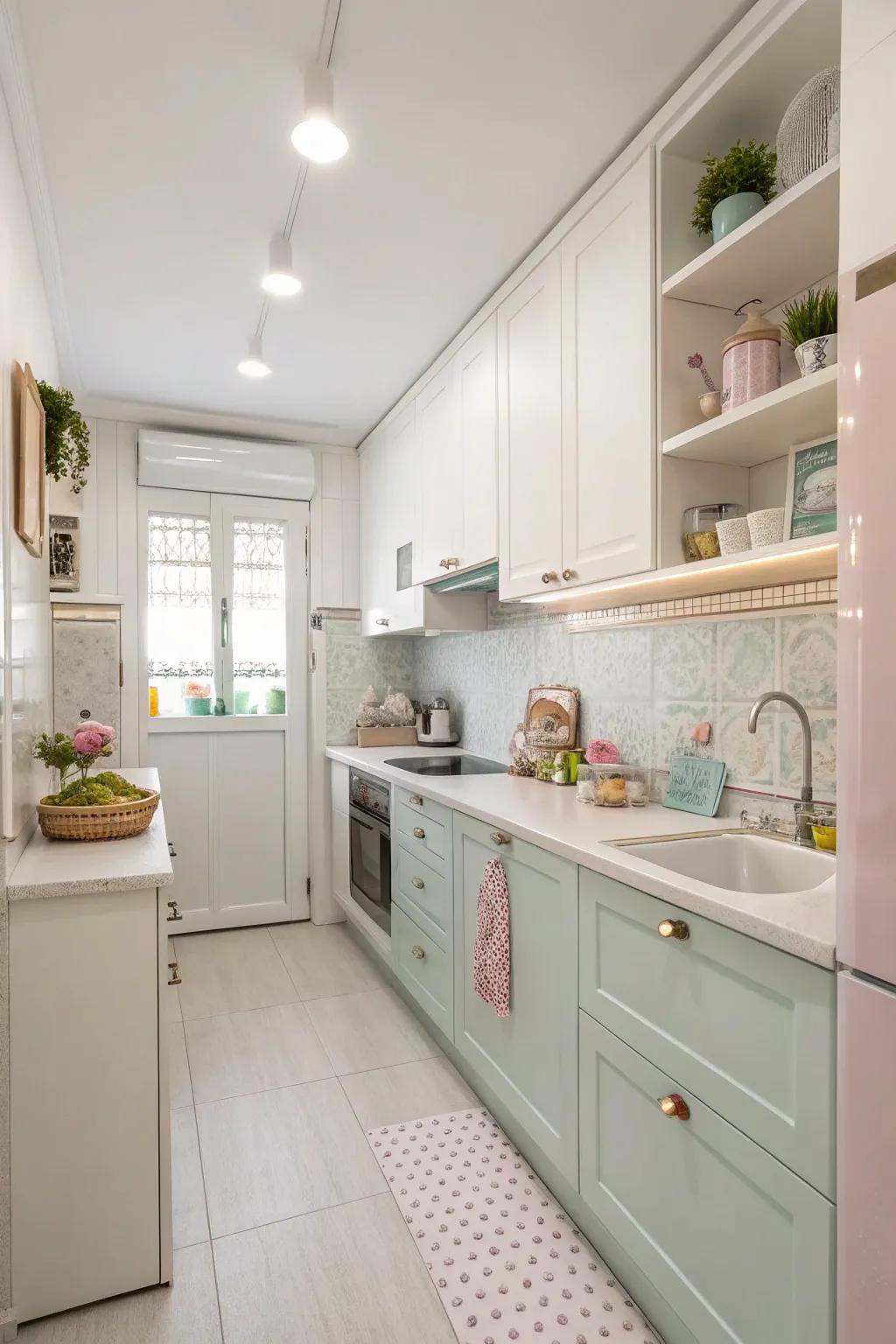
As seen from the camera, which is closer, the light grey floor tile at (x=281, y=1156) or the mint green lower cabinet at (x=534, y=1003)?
the mint green lower cabinet at (x=534, y=1003)

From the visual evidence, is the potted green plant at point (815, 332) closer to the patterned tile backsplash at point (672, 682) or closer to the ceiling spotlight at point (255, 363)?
the patterned tile backsplash at point (672, 682)

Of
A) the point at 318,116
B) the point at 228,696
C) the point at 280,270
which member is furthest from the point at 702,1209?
the point at 228,696

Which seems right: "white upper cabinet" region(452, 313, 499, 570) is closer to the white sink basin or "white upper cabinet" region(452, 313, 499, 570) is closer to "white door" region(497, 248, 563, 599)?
"white door" region(497, 248, 563, 599)

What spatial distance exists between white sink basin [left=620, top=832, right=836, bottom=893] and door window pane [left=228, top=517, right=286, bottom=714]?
277 centimetres

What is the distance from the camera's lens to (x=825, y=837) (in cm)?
161

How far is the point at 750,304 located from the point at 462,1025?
2.12 m

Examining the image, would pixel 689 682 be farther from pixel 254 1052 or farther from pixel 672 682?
pixel 254 1052

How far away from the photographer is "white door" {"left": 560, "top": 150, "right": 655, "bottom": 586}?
1839mm

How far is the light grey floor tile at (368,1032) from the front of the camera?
2.67m

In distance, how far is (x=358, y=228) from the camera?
223 centimetres

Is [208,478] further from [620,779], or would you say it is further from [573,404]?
[620,779]

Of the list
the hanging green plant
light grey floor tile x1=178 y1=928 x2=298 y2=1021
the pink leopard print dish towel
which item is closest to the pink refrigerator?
the pink leopard print dish towel

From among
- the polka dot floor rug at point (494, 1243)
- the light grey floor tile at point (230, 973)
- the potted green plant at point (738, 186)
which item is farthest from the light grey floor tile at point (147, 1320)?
the potted green plant at point (738, 186)

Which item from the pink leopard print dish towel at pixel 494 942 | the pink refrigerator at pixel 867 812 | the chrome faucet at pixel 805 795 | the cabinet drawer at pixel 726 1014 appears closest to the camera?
the pink refrigerator at pixel 867 812
